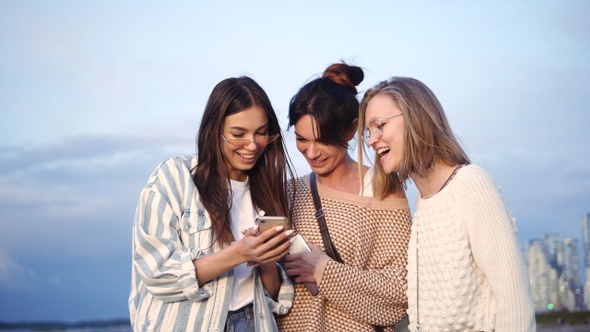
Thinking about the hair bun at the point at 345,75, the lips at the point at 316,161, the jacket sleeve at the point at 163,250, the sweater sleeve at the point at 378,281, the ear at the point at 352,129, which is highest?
the hair bun at the point at 345,75

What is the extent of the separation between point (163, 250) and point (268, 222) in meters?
0.66

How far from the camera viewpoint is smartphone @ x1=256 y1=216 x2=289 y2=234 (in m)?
4.32

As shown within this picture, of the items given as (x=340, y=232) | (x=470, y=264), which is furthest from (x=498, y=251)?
(x=340, y=232)

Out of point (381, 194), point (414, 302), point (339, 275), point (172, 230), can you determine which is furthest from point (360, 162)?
point (172, 230)

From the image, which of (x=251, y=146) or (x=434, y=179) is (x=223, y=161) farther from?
(x=434, y=179)

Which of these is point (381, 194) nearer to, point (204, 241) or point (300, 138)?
point (300, 138)

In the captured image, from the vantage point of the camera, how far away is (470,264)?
435 centimetres

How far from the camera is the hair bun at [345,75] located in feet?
18.9

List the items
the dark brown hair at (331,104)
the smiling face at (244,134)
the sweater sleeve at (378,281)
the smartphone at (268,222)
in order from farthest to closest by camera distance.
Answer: the dark brown hair at (331,104) < the sweater sleeve at (378,281) < the smiling face at (244,134) < the smartphone at (268,222)

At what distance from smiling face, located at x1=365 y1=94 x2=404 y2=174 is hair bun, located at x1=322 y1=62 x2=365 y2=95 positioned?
2.95ft

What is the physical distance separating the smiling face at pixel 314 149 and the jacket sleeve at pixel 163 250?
3.89ft

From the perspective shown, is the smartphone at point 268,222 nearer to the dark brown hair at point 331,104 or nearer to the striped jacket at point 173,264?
the striped jacket at point 173,264

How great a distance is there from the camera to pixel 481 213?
424 centimetres

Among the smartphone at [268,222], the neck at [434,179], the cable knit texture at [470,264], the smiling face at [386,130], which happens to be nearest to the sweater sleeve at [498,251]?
the cable knit texture at [470,264]
